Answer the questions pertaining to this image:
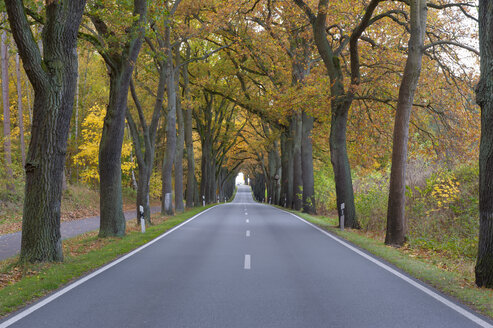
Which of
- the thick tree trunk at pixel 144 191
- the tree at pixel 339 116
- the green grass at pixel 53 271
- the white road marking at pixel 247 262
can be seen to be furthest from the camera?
the thick tree trunk at pixel 144 191

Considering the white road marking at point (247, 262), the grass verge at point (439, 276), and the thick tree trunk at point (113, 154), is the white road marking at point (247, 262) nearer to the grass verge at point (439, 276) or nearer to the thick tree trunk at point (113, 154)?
the grass verge at point (439, 276)

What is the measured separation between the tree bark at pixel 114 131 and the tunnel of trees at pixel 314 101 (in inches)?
1.5

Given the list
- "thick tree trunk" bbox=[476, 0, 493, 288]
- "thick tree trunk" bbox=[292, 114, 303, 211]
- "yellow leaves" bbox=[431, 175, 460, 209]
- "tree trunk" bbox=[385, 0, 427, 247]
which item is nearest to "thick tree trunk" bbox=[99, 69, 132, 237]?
"tree trunk" bbox=[385, 0, 427, 247]

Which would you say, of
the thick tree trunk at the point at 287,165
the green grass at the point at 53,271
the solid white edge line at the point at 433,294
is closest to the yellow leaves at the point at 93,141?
the thick tree trunk at the point at 287,165

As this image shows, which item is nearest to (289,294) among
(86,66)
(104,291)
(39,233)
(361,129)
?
(104,291)

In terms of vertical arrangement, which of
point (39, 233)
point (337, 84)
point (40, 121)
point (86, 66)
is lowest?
point (39, 233)

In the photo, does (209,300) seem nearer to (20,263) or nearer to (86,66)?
(20,263)

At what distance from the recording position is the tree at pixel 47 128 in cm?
898

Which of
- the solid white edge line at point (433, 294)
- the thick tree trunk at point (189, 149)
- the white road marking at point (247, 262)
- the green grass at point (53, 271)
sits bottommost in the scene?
the green grass at point (53, 271)

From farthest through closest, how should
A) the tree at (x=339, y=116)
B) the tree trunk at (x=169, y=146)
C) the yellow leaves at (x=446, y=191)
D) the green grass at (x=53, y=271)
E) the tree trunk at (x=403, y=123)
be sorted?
the tree trunk at (x=169, y=146)
the tree at (x=339, y=116)
the yellow leaves at (x=446, y=191)
the tree trunk at (x=403, y=123)
the green grass at (x=53, y=271)

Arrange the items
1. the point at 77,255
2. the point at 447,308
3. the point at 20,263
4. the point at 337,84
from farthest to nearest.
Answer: the point at 337,84 < the point at 77,255 < the point at 20,263 < the point at 447,308

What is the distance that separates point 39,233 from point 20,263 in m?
0.69

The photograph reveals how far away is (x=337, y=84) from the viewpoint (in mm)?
17844

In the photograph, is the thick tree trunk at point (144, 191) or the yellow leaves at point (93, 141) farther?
the yellow leaves at point (93, 141)
